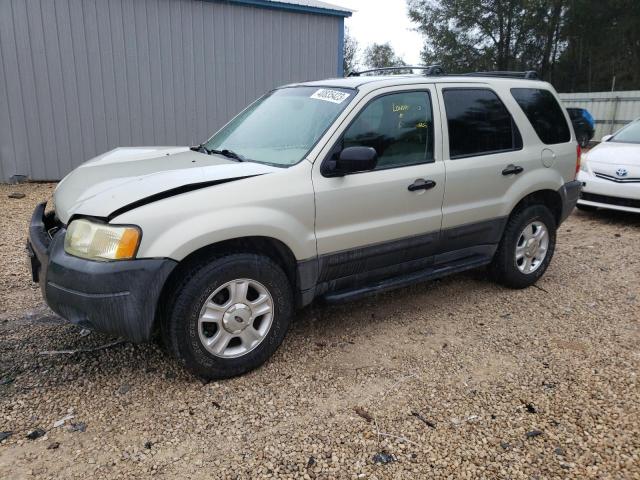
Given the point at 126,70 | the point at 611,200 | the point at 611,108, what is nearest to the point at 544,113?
the point at 611,200

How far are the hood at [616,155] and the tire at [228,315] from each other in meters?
6.02

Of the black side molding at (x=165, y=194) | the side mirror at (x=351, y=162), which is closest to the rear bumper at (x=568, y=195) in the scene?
the side mirror at (x=351, y=162)

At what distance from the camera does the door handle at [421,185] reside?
3.71 meters

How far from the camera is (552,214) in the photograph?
484 cm

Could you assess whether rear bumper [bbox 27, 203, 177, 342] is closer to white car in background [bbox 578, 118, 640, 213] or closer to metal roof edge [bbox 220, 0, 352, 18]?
white car in background [bbox 578, 118, 640, 213]

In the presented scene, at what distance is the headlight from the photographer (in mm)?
2746

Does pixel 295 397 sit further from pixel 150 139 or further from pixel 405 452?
pixel 150 139

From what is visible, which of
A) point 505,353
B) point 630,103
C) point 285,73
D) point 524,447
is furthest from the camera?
point 630,103

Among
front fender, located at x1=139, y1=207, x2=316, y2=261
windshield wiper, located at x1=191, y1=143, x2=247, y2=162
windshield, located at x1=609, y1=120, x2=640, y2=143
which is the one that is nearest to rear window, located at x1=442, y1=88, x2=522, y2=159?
front fender, located at x1=139, y1=207, x2=316, y2=261

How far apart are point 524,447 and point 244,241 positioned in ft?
6.18

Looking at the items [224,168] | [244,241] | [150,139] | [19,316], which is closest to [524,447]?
[244,241]

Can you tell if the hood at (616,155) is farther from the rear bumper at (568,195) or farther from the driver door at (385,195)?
the driver door at (385,195)

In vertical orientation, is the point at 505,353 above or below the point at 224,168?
below

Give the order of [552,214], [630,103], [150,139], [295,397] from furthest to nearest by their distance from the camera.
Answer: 1. [630,103]
2. [150,139]
3. [552,214]
4. [295,397]
